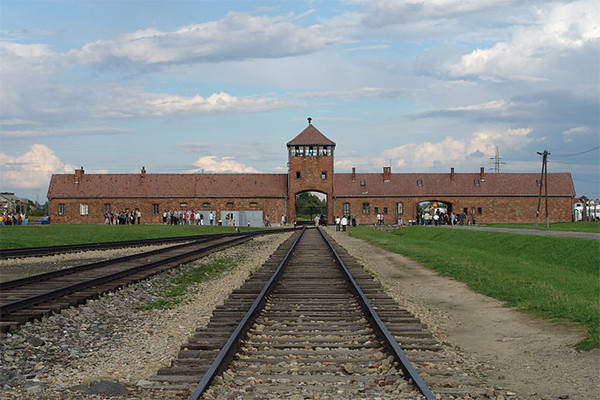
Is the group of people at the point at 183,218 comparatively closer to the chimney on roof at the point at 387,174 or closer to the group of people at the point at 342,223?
the group of people at the point at 342,223

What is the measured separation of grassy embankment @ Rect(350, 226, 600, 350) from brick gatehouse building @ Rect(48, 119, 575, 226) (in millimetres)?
52864

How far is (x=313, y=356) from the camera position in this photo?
24.2ft

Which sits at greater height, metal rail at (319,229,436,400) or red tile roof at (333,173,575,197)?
red tile roof at (333,173,575,197)

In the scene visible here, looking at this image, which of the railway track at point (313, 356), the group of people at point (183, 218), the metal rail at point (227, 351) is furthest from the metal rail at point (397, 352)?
the group of people at point (183, 218)

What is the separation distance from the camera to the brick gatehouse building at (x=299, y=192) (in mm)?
82688

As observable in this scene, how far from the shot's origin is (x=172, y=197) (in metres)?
82.7

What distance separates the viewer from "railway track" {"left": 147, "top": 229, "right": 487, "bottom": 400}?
6086 millimetres

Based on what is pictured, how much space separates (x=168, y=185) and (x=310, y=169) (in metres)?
17.7

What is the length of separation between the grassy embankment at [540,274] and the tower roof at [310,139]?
5424 cm

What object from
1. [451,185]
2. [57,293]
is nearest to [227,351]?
[57,293]

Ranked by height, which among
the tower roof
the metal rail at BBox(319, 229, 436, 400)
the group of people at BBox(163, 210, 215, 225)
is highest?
the tower roof

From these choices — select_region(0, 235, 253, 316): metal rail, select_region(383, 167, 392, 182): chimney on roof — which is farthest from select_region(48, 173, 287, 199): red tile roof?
→ select_region(0, 235, 253, 316): metal rail

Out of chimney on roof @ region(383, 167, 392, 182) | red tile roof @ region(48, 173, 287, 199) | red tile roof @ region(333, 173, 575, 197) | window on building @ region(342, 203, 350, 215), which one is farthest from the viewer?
chimney on roof @ region(383, 167, 392, 182)

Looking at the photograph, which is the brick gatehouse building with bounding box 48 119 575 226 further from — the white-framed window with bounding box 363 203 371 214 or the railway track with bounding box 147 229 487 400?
the railway track with bounding box 147 229 487 400
